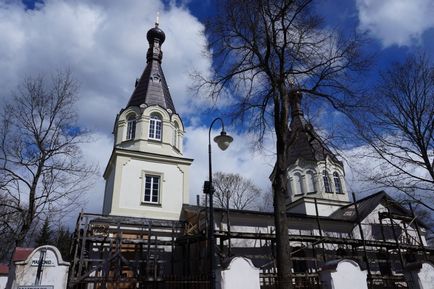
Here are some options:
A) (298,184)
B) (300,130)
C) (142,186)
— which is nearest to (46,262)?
(300,130)

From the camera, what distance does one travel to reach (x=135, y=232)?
1758 cm

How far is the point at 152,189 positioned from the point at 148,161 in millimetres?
1792

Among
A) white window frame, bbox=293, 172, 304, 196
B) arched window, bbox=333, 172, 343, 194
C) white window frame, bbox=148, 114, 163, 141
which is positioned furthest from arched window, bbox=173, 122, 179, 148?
arched window, bbox=333, 172, 343, 194

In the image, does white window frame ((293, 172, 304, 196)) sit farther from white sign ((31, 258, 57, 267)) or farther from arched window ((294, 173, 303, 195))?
white sign ((31, 258, 57, 267))

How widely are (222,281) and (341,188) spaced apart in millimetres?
21316

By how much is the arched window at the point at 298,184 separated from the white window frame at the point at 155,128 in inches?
480

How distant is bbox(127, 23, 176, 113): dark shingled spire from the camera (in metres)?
23.4

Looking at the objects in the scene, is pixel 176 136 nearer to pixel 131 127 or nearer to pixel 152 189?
pixel 131 127

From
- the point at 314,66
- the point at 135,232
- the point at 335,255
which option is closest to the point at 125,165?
the point at 135,232

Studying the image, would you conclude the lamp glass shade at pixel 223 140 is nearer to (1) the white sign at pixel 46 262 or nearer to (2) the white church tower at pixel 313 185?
(1) the white sign at pixel 46 262

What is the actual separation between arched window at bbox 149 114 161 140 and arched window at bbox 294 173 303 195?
12269mm

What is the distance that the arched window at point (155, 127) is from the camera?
21827 mm

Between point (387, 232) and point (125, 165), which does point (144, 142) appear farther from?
point (387, 232)

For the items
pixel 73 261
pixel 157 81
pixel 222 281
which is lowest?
pixel 222 281
